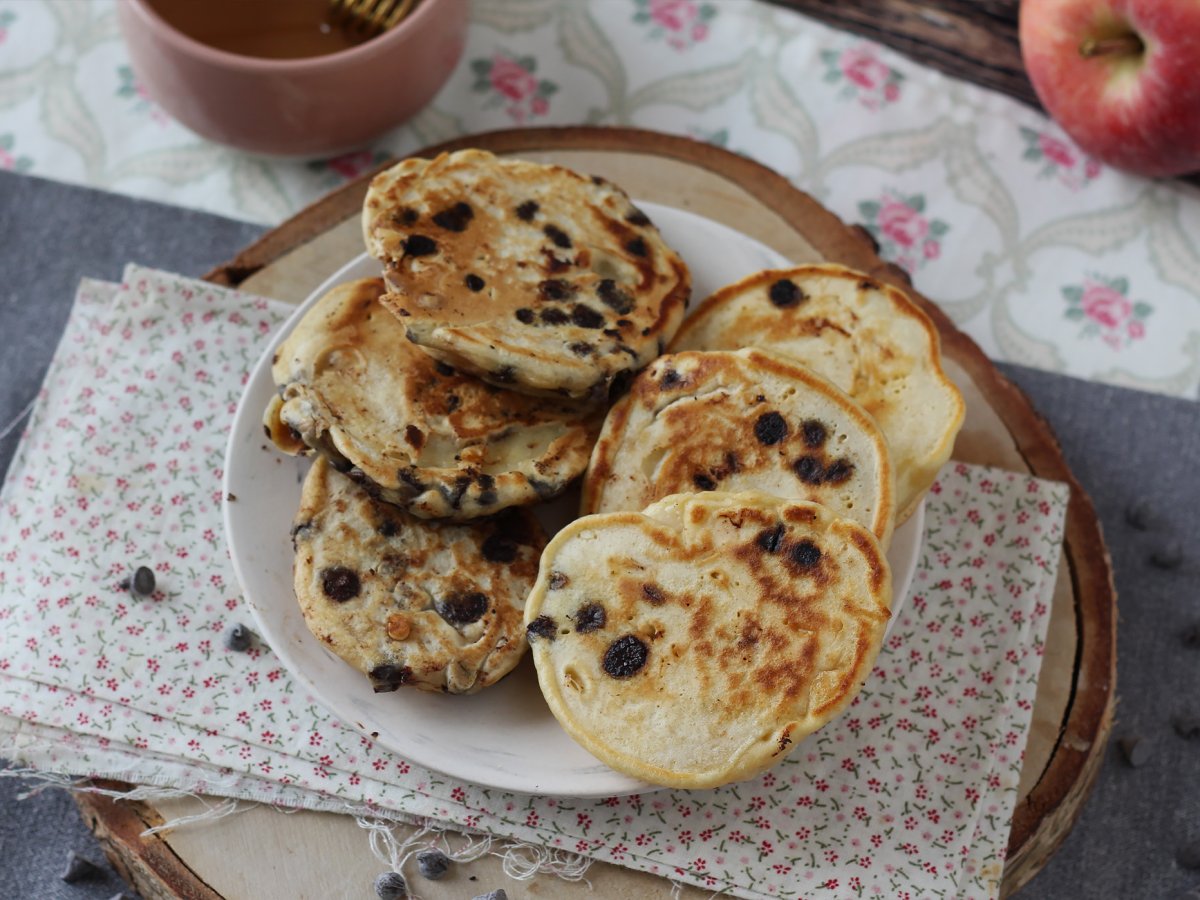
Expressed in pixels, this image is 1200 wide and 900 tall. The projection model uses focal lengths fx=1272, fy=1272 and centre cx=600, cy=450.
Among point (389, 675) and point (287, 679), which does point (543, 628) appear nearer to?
point (389, 675)

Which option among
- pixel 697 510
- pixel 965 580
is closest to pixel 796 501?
pixel 697 510

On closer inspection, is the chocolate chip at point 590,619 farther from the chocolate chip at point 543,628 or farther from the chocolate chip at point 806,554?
the chocolate chip at point 806,554

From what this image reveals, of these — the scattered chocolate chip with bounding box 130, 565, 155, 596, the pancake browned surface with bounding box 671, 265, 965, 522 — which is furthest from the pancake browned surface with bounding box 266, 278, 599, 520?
the scattered chocolate chip with bounding box 130, 565, 155, 596

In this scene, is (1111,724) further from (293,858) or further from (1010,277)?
(293,858)

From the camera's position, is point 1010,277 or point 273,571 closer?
point 273,571

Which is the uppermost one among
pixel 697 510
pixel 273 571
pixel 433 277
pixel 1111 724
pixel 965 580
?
pixel 433 277
